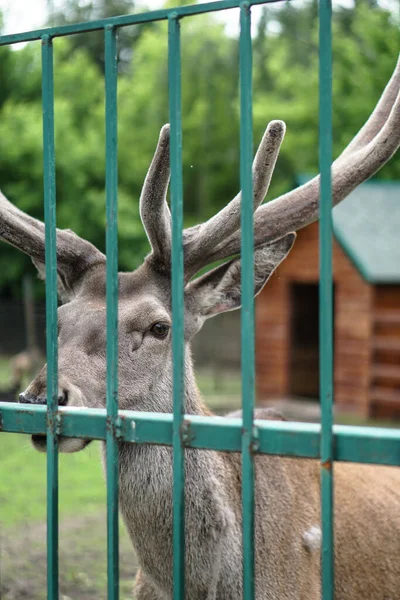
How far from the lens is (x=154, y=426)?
Answer: 7.56 feet

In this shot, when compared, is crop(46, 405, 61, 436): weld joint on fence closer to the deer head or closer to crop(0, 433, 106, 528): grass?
the deer head

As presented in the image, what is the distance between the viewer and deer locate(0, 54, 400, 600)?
3.06 metres

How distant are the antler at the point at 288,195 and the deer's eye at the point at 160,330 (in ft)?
0.78

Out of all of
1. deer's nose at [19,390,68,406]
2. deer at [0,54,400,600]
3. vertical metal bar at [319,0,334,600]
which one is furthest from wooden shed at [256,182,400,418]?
vertical metal bar at [319,0,334,600]

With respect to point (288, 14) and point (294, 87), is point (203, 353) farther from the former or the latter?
point (288, 14)

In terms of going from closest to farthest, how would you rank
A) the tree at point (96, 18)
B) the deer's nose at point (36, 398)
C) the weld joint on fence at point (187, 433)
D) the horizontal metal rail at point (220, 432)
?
the horizontal metal rail at point (220, 432), the weld joint on fence at point (187, 433), the deer's nose at point (36, 398), the tree at point (96, 18)

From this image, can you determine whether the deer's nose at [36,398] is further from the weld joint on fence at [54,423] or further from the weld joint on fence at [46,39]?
the weld joint on fence at [46,39]

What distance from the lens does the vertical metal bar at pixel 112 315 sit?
7.61ft

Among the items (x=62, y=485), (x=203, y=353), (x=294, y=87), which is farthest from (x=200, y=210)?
(x=62, y=485)

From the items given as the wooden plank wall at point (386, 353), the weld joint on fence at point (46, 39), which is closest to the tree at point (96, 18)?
the wooden plank wall at point (386, 353)

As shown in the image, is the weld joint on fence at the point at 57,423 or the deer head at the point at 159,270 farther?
the deer head at the point at 159,270

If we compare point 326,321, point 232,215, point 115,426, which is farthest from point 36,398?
point 326,321

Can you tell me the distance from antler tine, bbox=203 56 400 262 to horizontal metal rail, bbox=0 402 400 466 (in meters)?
1.06

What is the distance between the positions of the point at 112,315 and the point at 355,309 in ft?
35.3
